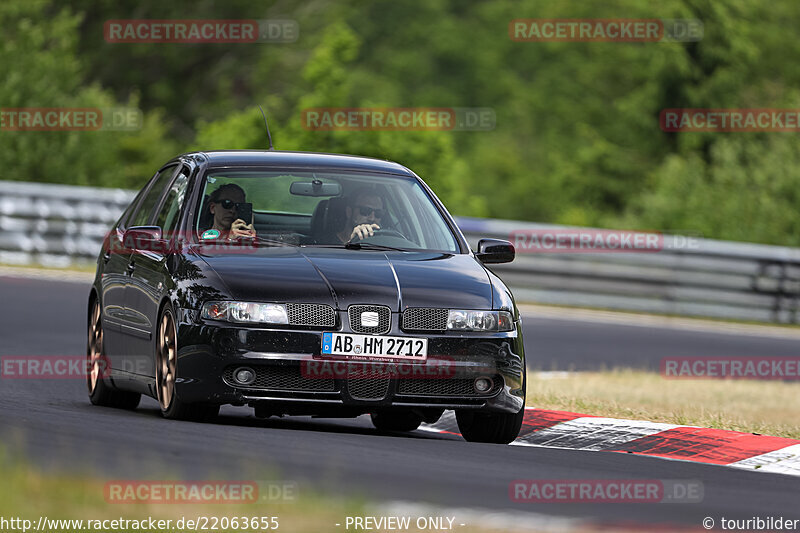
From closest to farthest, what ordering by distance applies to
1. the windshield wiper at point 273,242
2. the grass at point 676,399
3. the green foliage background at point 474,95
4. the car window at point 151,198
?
the windshield wiper at point 273,242 → the car window at point 151,198 → the grass at point 676,399 → the green foliage background at point 474,95

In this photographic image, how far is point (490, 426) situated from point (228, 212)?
6.28 feet

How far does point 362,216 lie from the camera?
10.0 m

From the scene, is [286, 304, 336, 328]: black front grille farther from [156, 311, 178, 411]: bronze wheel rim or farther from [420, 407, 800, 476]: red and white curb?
[420, 407, 800, 476]: red and white curb

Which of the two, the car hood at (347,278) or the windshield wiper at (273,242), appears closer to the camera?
the car hood at (347,278)

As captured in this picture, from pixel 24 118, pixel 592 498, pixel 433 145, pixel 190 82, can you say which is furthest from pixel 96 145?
pixel 592 498

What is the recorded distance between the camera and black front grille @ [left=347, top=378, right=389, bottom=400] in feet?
28.9

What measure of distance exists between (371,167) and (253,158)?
0.74 m

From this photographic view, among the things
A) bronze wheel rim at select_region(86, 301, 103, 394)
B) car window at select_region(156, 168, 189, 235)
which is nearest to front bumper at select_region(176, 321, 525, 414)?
car window at select_region(156, 168, 189, 235)

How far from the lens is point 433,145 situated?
33812 mm

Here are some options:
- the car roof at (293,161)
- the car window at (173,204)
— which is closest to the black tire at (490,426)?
the car roof at (293,161)

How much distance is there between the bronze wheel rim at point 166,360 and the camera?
901 cm

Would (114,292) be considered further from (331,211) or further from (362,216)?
(362,216)

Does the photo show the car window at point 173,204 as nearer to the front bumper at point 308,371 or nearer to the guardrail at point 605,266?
the front bumper at point 308,371

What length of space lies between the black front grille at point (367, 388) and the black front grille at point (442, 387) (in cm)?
9
